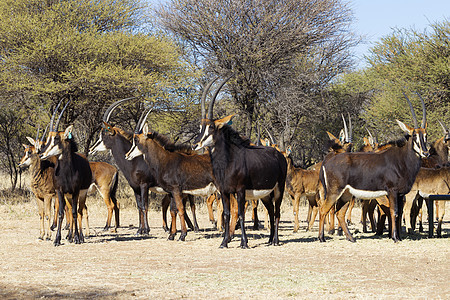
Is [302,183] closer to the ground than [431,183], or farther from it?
farther from it

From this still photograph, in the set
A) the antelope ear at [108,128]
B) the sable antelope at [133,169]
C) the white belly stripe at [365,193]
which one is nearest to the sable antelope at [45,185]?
the sable antelope at [133,169]

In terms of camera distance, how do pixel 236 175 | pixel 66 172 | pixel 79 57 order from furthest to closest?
pixel 79 57 < pixel 66 172 < pixel 236 175

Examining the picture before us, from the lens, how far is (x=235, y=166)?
466 inches

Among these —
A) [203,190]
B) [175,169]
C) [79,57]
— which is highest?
[79,57]

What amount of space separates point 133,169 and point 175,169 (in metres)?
2.06

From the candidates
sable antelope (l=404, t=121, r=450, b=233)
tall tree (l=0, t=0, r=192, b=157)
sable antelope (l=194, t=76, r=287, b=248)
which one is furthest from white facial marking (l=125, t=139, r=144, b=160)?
tall tree (l=0, t=0, r=192, b=157)

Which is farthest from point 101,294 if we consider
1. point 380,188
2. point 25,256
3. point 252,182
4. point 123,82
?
point 123,82

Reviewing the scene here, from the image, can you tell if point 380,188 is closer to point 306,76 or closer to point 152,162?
point 152,162

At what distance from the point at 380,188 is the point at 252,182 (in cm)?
274

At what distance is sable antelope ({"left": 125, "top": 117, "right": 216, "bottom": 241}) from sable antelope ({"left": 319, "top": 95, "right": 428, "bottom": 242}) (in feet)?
8.89

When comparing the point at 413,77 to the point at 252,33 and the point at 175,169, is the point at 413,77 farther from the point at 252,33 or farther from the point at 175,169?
the point at 175,169

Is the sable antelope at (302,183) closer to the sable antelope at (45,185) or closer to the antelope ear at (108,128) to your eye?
the antelope ear at (108,128)

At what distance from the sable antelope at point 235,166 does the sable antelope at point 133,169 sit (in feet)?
11.7

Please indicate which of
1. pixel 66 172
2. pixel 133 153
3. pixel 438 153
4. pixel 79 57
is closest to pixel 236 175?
pixel 133 153
